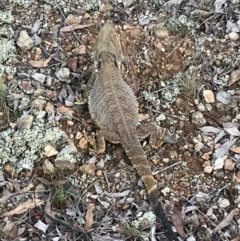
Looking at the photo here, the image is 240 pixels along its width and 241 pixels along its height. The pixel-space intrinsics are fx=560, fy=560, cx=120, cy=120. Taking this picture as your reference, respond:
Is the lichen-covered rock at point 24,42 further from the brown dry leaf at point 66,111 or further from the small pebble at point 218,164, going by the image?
the small pebble at point 218,164

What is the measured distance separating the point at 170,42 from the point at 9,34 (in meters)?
1.65

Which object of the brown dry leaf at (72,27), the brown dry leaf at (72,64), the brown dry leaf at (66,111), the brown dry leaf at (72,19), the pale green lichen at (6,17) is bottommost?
the brown dry leaf at (66,111)

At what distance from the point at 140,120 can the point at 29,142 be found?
3.35 feet

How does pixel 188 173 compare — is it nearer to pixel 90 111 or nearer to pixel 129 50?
pixel 90 111

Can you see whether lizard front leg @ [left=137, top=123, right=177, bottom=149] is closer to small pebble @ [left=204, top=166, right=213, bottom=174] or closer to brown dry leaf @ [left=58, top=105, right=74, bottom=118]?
small pebble @ [left=204, top=166, right=213, bottom=174]

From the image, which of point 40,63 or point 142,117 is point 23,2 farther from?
point 142,117

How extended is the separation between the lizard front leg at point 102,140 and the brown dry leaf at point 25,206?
67 cm

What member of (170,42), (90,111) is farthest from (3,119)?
(170,42)

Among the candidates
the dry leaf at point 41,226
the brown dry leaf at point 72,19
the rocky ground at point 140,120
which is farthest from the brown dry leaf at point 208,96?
the dry leaf at point 41,226

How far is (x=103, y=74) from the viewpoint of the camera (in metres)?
5.13

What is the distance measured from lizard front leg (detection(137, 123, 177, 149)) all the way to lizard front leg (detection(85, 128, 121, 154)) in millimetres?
224

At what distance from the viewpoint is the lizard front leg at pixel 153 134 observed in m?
4.87

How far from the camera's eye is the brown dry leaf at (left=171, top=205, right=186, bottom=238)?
14.5 ft

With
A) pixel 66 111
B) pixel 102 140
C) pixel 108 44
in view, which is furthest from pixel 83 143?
pixel 108 44
